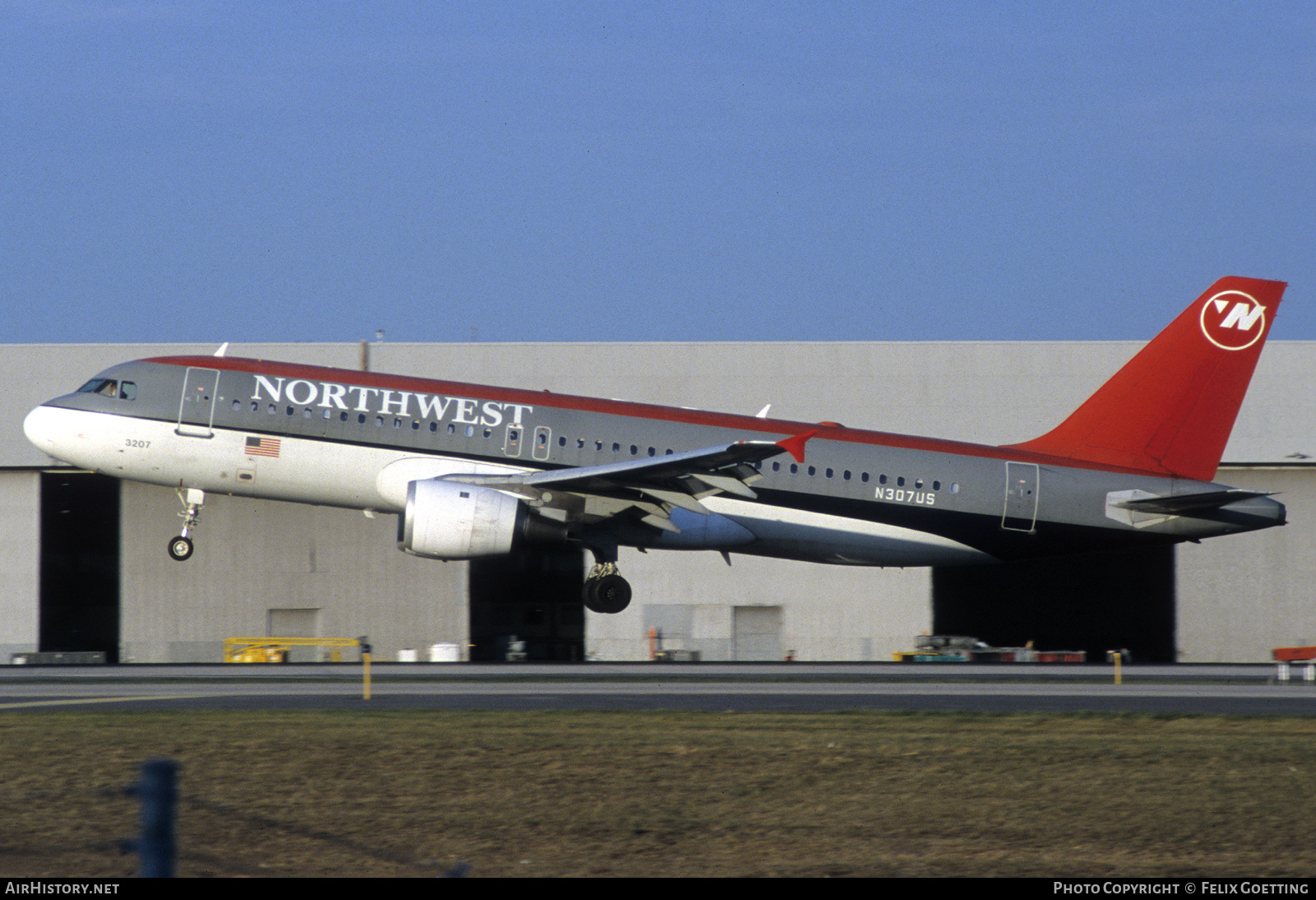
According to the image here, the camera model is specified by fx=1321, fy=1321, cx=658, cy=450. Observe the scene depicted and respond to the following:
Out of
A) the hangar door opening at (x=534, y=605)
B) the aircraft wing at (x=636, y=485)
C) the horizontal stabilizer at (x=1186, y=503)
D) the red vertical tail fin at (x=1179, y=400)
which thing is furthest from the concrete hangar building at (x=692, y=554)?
the aircraft wing at (x=636, y=485)

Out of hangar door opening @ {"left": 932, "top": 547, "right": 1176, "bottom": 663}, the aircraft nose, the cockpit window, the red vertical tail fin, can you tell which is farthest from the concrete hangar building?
the cockpit window

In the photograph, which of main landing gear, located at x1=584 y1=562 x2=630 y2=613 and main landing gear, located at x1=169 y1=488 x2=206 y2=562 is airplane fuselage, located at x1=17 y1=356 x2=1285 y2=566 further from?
main landing gear, located at x1=584 y1=562 x2=630 y2=613

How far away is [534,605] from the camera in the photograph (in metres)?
46.6

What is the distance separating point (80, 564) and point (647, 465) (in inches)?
1167

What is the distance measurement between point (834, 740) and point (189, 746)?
7.47 metres

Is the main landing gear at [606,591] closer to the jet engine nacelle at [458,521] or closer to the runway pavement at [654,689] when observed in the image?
the runway pavement at [654,689]

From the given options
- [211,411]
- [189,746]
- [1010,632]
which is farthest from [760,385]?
[189,746]

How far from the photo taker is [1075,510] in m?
25.6

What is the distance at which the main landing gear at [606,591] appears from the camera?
24.6m

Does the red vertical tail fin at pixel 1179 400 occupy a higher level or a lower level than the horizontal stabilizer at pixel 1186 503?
higher

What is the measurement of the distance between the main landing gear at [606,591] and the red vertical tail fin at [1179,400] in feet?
28.7

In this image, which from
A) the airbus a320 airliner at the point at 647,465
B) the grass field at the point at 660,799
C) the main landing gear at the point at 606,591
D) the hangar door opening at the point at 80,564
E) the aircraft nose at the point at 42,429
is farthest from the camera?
the hangar door opening at the point at 80,564

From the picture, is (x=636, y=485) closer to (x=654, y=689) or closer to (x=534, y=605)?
(x=654, y=689)

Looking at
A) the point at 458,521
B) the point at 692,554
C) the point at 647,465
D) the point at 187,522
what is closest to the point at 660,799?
the point at 647,465
